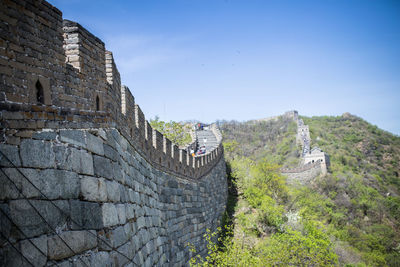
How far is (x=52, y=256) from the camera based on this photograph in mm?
2604

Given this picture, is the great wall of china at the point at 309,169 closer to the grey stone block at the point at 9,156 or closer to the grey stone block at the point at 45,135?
the grey stone block at the point at 45,135

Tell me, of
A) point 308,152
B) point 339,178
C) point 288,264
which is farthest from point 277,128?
point 288,264

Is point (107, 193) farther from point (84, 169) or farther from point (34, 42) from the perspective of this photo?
point (34, 42)

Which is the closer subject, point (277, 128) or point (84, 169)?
point (84, 169)

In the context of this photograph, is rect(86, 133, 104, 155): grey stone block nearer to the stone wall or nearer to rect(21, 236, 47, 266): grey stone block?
the stone wall

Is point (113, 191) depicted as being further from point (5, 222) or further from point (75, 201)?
point (5, 222)

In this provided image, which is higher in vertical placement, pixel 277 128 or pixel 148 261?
pixel 277 128

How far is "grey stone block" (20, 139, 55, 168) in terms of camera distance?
8.41 feet

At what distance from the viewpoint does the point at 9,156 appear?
2.44 metres

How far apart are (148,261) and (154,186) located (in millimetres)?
1877

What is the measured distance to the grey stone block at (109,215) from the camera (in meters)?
3.49

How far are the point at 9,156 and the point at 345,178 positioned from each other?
41950mm

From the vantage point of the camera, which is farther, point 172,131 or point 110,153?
point 172,131

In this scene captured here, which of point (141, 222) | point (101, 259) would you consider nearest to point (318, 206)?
point (141, 222)
